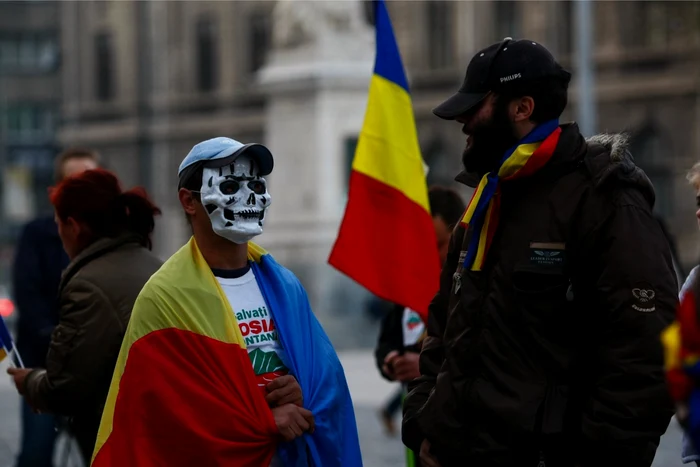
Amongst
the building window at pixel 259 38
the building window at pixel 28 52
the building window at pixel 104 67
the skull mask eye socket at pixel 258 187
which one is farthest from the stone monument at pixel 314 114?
the building window at pixel 28 52

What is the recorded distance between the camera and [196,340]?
4.68 meters

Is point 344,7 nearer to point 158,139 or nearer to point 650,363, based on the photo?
point 650,363

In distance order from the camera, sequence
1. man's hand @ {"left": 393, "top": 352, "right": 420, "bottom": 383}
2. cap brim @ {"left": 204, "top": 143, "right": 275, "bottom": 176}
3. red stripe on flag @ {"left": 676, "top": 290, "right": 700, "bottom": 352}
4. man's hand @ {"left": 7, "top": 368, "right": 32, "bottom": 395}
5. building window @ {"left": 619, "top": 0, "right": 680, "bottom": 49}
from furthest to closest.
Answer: building window @ {"left": 619, "top": 0, "right": 680, "bottom": 49} < man's hand @ {"left": 393, "top": 352, "right": 420, "bottom": 383} < man's hand @ {"left": 7, "top": 368, "right": 32, "bottom": 395} < cap brim @ {"left": 204, "top": 143, "right": 275, "bottom": 176} < red stripe on flag @ {"left": 676, "top": 290, "right": 700, "bottom": 352}

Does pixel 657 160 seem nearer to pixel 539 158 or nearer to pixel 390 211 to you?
pixel 390 211

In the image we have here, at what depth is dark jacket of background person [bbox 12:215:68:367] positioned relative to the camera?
775 centimetres

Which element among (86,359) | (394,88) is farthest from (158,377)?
(394,88)

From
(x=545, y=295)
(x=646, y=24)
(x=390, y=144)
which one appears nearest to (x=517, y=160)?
(x=545, y=295)

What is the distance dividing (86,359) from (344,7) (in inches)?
615

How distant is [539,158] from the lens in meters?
4.25

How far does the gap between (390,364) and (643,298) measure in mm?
2588

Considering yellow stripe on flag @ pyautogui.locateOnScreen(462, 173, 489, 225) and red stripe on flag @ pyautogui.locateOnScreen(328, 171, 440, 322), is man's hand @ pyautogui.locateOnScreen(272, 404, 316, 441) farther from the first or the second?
red stripe on flag @ pyautogui.locateOnScreen(328, 171, 440, 322)

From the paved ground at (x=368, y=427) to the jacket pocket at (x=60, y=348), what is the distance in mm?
3746

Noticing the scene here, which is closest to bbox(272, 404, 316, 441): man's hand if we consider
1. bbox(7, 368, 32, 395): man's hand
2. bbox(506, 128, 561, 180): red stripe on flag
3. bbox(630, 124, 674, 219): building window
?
bbox(506, 128, 561, 180): red stripe on flag

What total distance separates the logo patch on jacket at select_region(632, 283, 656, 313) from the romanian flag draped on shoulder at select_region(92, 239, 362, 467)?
3.74ft
